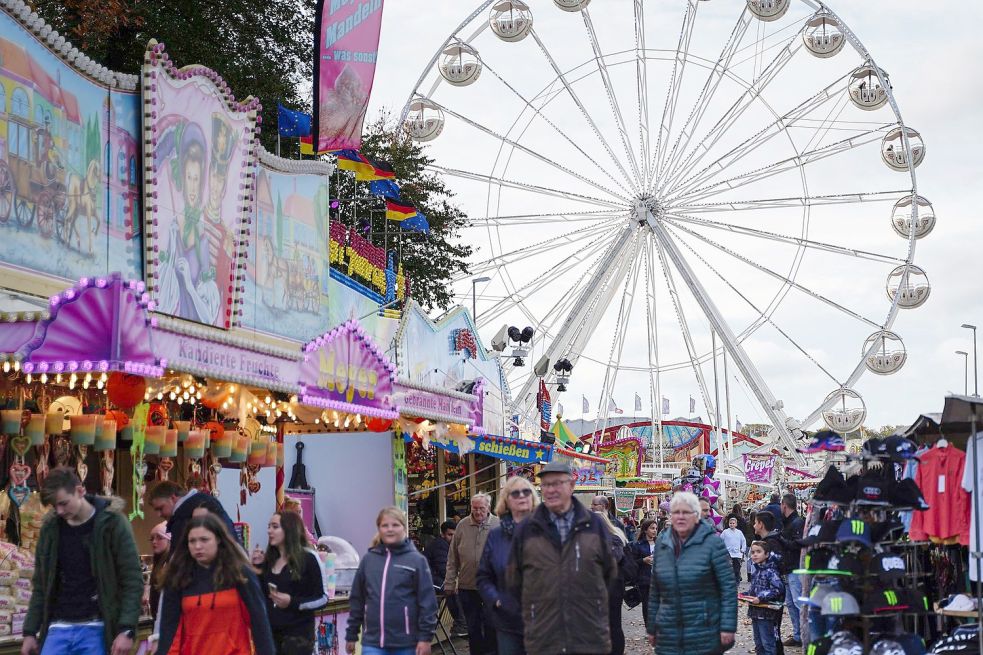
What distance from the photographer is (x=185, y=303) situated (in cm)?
1320

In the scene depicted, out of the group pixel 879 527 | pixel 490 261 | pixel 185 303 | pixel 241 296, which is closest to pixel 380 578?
pixel 879 527

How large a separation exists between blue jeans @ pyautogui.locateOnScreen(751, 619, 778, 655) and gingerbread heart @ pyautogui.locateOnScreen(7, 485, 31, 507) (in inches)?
263

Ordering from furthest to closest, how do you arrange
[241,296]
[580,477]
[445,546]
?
1. [580,477]
2. [445,546]
3. [241,296]

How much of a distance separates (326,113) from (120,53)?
277 inches

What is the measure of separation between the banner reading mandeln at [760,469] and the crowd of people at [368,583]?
34.1m

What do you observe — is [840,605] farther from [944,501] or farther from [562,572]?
[562,572]

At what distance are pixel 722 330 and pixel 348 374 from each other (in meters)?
16.4

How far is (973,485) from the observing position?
9406 millimetres

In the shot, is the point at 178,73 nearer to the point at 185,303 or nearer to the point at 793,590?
the point at 185,303

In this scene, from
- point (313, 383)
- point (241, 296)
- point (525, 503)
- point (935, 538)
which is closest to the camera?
point (525, 503)

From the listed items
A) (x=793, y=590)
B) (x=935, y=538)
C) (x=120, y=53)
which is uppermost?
(x=120, y=53)

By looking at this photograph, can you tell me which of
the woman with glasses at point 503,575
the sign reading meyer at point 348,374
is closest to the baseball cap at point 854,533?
the woman with glasses at point 503,575

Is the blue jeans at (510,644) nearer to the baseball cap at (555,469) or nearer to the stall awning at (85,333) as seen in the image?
the baseball cap at (555,469)

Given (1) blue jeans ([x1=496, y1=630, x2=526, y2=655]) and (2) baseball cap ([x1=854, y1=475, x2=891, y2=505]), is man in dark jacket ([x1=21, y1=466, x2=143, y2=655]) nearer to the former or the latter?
(1) blue jeans ([x1=496, y1=630, x2=526, y2=655])
